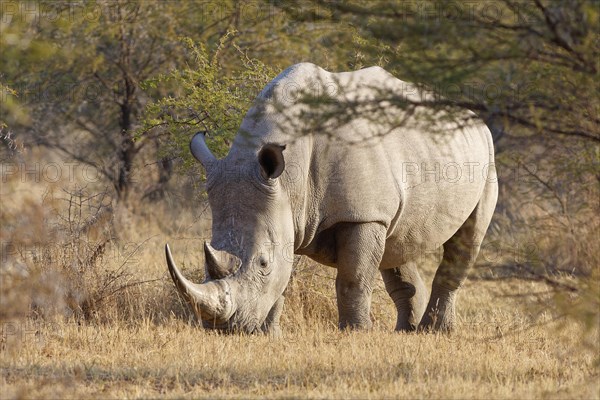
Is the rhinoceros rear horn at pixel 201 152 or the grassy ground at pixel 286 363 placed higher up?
the rhinoceros rear horn at pixel 201 152

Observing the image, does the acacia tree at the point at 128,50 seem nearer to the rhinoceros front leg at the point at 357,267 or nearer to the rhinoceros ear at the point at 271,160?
the rhinoceros front leg at the point at 357,267

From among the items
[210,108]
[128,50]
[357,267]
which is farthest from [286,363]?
[128,50]

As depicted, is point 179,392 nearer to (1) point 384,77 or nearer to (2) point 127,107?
(1) point 384,77

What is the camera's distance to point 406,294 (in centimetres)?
1109

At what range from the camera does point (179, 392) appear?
7125mm

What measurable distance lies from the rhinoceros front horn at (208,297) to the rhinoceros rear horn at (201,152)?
111 centimetres

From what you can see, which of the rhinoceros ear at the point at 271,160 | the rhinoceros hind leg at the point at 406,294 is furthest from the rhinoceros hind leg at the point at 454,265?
the rhinoceros ear at the point at 271,160

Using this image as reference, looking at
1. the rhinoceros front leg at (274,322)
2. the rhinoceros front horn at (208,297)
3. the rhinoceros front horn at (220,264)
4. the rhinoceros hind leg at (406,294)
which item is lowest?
the rhinoceros hind leg at (406,294)

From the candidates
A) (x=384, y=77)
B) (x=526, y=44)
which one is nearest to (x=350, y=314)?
(x=384, y=77)

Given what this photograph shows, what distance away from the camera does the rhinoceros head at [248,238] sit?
28.2ft

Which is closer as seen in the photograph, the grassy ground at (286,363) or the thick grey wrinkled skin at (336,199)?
the grassy ground at (286,363)

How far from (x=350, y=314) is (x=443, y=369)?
1.60 metres


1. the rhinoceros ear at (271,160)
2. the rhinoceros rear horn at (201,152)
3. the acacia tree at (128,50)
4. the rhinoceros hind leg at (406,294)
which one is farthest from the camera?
the acacia tree at (128,50)

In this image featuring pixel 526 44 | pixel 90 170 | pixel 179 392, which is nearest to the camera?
pixel 526 44
